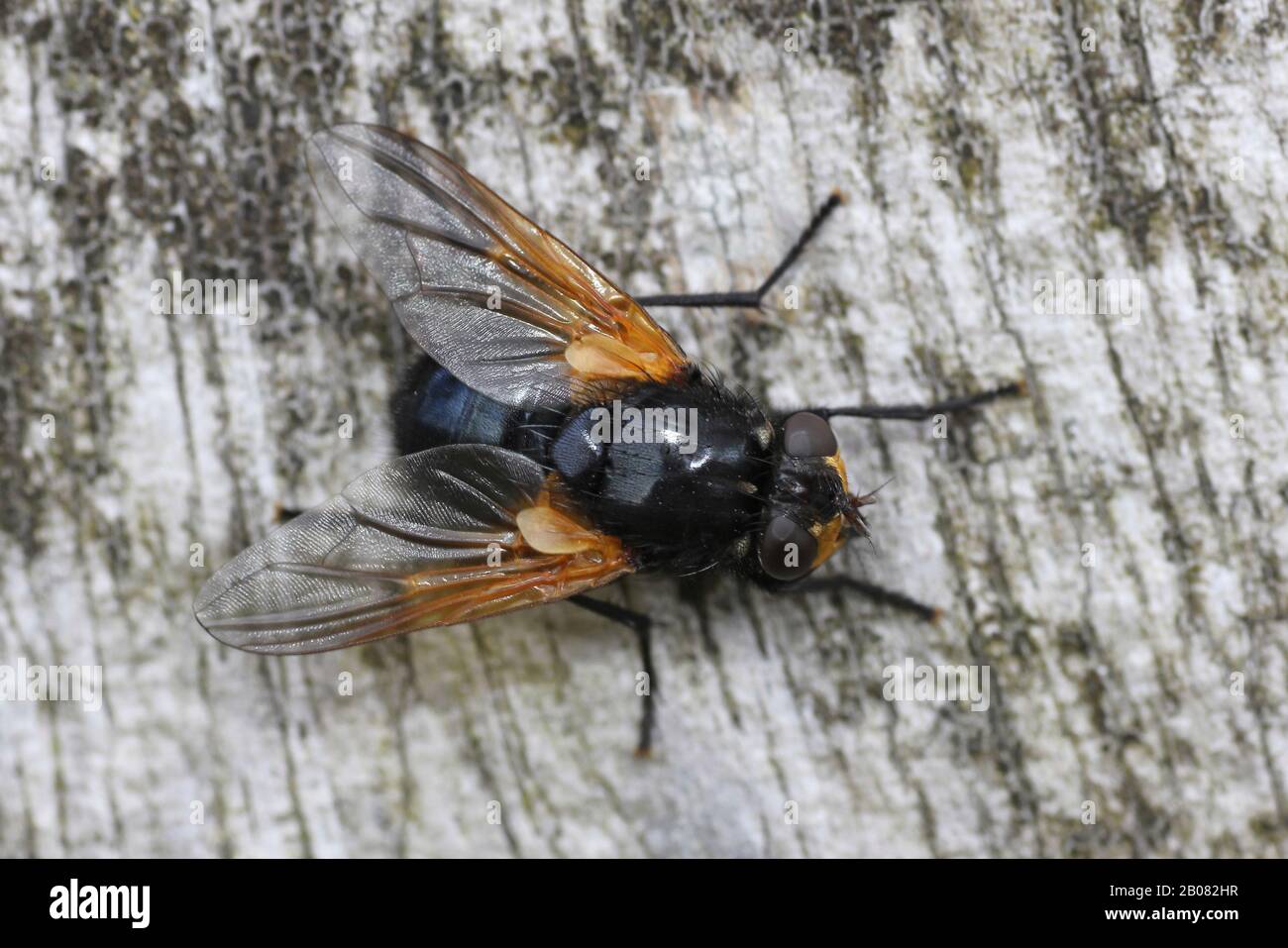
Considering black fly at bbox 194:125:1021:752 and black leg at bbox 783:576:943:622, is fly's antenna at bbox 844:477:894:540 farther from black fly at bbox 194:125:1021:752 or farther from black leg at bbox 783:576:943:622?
black leg at bbox 783:576:943:622

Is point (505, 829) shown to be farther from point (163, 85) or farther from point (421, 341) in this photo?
point (163, 85)

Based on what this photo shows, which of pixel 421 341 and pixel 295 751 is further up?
pixel 421 341

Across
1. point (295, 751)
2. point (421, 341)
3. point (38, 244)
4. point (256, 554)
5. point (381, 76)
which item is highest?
point (381, 76)

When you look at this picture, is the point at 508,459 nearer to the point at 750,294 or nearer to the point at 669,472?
the point at 669,472

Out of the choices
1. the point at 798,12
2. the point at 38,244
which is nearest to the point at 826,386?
the point at 798,12

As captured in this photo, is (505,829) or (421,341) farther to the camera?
(505,829)

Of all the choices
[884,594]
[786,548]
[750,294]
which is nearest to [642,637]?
[786,548]

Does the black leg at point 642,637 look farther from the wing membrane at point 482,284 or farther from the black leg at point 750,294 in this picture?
the black leg at point 750,294
